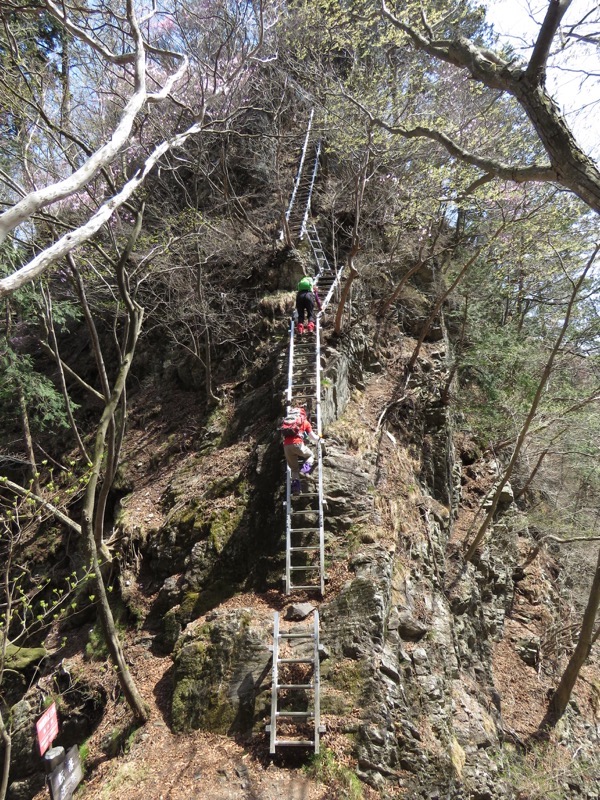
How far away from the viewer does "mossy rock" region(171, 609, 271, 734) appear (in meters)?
6.23

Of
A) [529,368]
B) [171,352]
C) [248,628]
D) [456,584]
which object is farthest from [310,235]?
[248,628]

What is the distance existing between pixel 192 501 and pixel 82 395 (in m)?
9.33

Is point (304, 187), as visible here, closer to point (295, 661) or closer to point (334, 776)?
point (295, 661)

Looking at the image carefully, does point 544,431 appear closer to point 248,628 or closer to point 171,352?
point 248,628

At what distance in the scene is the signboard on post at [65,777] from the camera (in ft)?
13.8

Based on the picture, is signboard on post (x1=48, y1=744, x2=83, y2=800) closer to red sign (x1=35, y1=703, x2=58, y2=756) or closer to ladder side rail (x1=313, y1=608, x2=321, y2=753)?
red sign (x1=35, y1=703, x2=58, y2=756)

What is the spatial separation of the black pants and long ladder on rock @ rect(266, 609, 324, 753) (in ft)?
22.5

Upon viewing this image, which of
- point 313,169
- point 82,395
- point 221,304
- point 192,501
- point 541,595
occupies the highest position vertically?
point 313,169

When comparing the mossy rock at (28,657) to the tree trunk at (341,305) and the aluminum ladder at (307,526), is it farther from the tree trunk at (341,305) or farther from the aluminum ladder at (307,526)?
the tree trunk at (341,305)

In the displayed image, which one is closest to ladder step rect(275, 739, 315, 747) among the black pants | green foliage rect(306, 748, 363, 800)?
green foliage rect(306, 748, 363, 800)

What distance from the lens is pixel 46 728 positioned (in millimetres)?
4438

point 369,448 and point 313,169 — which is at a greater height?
point 313,169

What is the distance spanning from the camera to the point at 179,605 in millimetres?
8141

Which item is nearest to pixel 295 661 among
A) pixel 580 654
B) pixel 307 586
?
pixel 307 586
